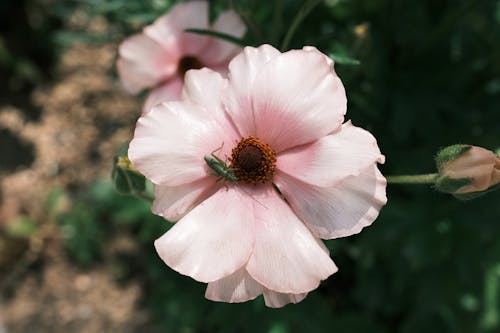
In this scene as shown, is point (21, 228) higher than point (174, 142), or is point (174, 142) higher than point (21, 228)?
point (174, 142)

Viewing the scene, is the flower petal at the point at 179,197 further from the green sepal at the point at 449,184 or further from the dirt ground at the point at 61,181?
the dirt ground at the point at 61,181

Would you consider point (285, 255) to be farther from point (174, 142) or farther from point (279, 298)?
point (174, 142)

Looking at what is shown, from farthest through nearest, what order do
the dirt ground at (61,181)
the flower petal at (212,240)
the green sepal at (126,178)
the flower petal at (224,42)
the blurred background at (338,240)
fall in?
the dirt ground at (61,181)
the blurred background at (338,240)
the flower petal at (224,42)
the green sepal at (126,178)
the flower petal at (212,240)

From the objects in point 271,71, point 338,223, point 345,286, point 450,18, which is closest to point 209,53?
point 271,71

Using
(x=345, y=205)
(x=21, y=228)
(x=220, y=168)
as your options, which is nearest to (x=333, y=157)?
(x=345, y=205)

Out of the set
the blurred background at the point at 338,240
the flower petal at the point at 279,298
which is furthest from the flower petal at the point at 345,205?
the blurred background at the point at 338,240

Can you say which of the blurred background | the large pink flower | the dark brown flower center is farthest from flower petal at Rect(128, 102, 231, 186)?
the dark brown flower center
